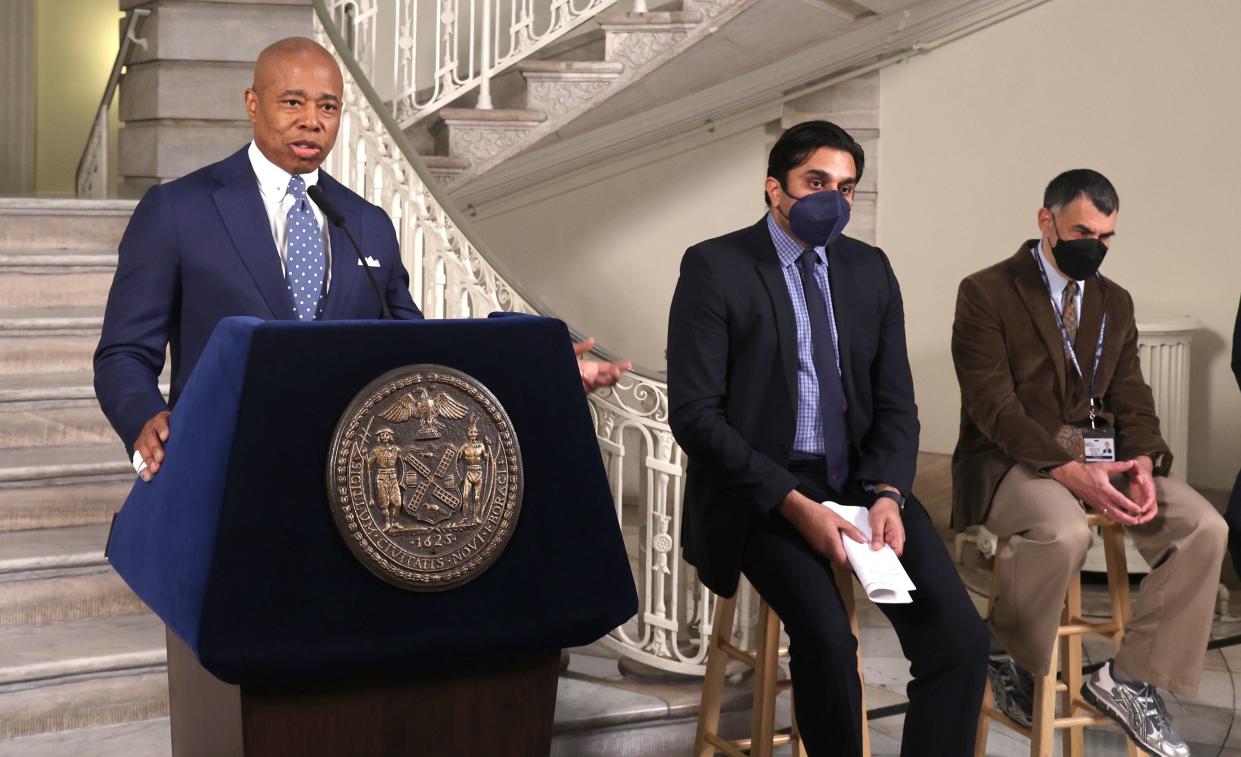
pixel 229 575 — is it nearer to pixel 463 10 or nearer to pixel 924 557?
pixel 924 557

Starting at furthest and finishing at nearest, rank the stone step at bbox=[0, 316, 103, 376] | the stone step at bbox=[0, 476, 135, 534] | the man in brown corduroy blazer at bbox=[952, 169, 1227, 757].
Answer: the stone step at bbox=[0, 316, 103, 376]
the stone step at bbox=[0, 476, 135, 534]
the man in brown corduroy blazer at bbox=[952, 169, 1227, 757]

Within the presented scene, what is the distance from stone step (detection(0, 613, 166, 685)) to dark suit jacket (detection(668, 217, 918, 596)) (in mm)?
1160

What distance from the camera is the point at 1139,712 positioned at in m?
2.84

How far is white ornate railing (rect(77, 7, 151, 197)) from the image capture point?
5.46 m

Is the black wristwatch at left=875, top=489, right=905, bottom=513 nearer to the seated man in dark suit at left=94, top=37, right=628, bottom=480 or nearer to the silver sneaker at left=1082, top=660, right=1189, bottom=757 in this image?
the silver sneaker at left=1082, top=660, right=1189, bottom=757

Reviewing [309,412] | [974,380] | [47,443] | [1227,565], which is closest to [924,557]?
[974,380]

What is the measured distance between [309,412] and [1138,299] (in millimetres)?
4706

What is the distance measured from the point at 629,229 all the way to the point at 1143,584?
14.5ft

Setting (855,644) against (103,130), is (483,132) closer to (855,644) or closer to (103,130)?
(103,130)

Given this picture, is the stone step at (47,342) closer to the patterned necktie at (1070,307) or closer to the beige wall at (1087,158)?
the patterned necktie at (1070,307)

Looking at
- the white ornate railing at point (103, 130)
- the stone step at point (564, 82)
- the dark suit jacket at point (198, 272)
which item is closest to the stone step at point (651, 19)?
the stone step at point (564, 82)

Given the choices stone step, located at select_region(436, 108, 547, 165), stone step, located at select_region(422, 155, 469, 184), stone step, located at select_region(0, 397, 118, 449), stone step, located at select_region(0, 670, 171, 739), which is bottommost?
stone step, located at select_region(0, 670, 171, 739)

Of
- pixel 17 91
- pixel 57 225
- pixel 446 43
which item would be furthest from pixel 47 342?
pixel 17 91

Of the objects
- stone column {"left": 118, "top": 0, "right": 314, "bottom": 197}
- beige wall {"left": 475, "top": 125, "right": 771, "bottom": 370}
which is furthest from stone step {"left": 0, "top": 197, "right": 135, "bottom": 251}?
beige wall {"left": 475, "top": 125, "right": 771, "bottom": 370}
